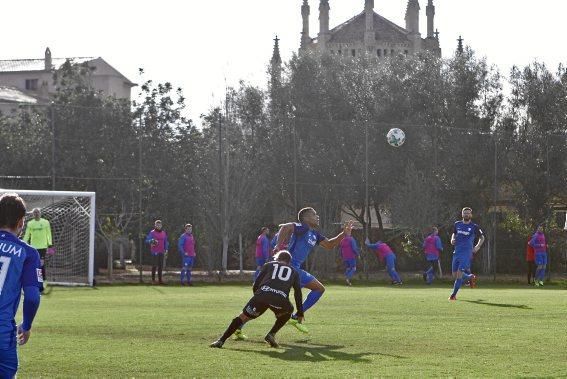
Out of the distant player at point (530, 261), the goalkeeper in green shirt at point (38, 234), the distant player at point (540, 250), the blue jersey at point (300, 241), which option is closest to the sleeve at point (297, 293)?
the blue jersey at point (300, 241)

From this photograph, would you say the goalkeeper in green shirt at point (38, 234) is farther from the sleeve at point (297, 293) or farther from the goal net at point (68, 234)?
the sleeve at point (297, 293)

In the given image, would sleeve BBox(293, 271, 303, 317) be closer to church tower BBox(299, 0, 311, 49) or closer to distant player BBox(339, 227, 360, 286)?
distant player BBox(339, 227, 360, 286)

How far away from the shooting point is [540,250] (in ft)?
131

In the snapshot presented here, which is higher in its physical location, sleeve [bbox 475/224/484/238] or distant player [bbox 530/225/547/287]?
sleeve [bbox 475/224/484/238]

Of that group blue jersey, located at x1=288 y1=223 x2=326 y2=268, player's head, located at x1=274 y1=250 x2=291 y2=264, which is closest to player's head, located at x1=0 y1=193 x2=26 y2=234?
player's head, located at x1=274 y1=250 x2=291 y2=264

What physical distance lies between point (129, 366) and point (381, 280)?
31.1 meters

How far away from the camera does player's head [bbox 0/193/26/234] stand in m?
8.06

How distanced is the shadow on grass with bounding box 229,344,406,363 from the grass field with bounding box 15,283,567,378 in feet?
0.04

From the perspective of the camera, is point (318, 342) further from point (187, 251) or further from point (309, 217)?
point (187, 251)

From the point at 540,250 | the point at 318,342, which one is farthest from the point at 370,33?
the point at 318,342

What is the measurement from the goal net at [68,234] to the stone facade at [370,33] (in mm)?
75734

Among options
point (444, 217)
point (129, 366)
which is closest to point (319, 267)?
point (444, 217)

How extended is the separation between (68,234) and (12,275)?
98.1 feet

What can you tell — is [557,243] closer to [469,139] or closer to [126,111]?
[469,139]
